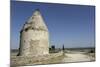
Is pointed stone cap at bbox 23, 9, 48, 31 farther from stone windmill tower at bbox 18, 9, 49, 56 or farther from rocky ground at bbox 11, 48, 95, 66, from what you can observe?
rocky ground at bbox 11, 48, 95, 66

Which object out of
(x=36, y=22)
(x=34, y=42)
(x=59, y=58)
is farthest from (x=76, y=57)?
(x=36, y=22)

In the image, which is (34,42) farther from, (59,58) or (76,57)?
(76,57)

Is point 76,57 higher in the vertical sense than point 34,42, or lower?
lower

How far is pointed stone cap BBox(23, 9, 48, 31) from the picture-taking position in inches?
130

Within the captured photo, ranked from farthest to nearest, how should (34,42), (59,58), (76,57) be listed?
(76,57) < (59,58) < (34,42)

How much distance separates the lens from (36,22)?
3.34 meters

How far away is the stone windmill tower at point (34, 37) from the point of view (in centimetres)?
327

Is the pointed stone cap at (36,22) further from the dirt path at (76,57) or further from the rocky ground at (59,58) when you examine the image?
the dirt path at (76,57)

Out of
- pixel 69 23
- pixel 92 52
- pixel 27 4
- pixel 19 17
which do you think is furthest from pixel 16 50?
pixel 92 52

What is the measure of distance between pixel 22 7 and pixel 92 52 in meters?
1.40

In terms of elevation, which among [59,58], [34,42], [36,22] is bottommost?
[59,58]

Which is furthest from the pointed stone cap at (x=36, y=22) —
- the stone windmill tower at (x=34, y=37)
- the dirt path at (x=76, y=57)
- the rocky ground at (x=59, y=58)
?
the dirt path at (x=76, y=57)

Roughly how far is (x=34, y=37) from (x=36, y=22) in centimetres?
23
